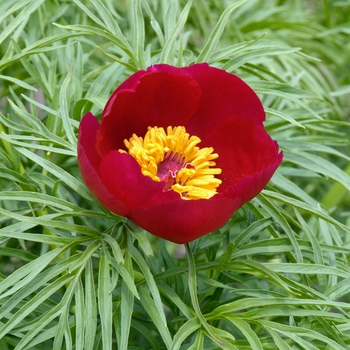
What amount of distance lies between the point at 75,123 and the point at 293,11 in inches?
34.5

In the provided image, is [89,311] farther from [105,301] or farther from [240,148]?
[240,148]

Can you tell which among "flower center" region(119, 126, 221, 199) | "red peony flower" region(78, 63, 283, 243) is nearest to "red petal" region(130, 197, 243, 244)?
"red peony flower" region(78, 63, 283, 243)

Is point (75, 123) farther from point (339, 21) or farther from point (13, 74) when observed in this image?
point (339, 21)

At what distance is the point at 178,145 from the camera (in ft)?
2.58

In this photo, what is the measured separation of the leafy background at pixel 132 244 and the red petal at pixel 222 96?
59mm

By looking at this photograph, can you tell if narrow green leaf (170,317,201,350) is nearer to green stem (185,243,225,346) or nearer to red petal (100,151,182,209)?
green stem (185,243,225,346)

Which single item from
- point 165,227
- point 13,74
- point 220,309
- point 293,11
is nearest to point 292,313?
point 220,309

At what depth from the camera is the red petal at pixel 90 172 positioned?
642 mm

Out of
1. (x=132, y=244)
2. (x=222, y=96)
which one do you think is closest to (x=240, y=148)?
(x=222, y=96)

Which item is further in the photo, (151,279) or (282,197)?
(282,197)

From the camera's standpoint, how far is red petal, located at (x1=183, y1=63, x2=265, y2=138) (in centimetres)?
75

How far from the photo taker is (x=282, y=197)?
78 cm

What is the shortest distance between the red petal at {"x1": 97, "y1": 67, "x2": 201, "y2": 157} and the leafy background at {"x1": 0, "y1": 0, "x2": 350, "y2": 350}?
0.05m

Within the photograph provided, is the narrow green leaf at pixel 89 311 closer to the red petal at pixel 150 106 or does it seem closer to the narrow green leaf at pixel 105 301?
the narrow green leaf at pixel 105 301
